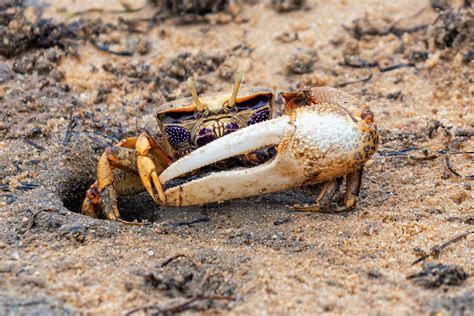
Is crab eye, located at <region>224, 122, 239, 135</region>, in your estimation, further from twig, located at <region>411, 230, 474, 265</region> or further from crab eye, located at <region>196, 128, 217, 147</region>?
twig, located at <region>411, 230, 474, 265</region>

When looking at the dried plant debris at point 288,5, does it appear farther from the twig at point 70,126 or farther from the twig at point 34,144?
the twig at point 34,144

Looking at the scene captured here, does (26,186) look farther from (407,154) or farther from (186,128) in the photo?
(407,154)

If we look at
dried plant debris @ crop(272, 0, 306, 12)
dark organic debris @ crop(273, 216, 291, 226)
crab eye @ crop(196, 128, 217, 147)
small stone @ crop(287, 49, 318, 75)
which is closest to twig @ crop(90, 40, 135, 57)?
small stone @ crop(287, 49, 318, 75)

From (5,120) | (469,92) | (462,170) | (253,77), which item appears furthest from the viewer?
(253,77)

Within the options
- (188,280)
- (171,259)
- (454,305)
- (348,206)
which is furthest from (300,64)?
(454,305)

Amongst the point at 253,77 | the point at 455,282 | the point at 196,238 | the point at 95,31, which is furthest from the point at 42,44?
the point at 455,282

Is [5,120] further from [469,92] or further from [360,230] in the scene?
[469,92]
